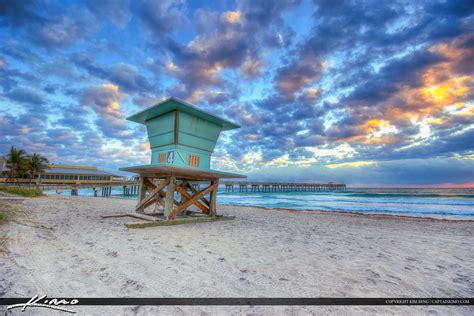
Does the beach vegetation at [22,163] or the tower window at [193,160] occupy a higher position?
the beach vegetation at [22,163]

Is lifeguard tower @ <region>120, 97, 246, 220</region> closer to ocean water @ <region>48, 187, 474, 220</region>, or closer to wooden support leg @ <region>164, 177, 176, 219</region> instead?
wooden support leg @ <region>164, 177, 176, 219</region>

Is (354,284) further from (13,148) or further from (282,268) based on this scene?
(13,148)

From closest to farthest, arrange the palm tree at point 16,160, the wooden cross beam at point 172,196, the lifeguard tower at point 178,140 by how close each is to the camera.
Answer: the lifeguard tower at point 178,140, the wooden cross beam at point 172,196, the palm tree at point 16,160

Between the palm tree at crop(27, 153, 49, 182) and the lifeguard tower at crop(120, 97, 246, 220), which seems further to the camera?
the palm tree at crop(27, 153, 49, 182)

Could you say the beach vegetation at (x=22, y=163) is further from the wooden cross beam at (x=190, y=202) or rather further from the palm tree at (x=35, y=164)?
the wooden cross beam at (x=190, y=202)

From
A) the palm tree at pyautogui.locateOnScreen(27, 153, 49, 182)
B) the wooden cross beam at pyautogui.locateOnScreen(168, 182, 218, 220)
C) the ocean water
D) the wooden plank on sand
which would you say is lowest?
the ocean water

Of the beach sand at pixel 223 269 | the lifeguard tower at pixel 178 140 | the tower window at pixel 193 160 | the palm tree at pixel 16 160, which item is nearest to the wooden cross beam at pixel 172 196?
the lifeguard tower at pixel 178 140

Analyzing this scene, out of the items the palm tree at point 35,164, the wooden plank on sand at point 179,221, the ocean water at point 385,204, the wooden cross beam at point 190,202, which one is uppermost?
the palm tree at point 35,164

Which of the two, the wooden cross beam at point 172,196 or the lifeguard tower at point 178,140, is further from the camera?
the wooden cross beam at point 172,196

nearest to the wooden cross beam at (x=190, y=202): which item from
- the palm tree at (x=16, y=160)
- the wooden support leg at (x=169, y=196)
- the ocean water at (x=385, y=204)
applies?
the wooden support leg at (x=169, y=196)

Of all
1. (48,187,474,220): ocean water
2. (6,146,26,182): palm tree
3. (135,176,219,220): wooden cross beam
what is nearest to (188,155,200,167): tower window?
(135,176,219,220): wooden cross beam

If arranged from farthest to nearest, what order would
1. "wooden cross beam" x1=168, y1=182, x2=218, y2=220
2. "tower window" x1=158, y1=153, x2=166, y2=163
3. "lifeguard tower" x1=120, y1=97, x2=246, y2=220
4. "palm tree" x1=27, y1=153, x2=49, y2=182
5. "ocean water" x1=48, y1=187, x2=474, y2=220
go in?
"palm tree" x1=27, y1=153, x2=49, y2=182
"ocean water" x1=48, y1=187, x2=474, y2=220
"wooden cross beam" x1=168, y1=182, x2=218, y2=220
"tower window" x1=158, y1=153, x2=166, y2=163
"lifeguard tower" x1=120, y1=97, x2=246, y2=220

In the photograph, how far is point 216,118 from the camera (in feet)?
26.0

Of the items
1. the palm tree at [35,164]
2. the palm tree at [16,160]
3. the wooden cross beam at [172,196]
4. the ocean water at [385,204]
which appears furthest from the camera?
the palm tree at [35,164]
